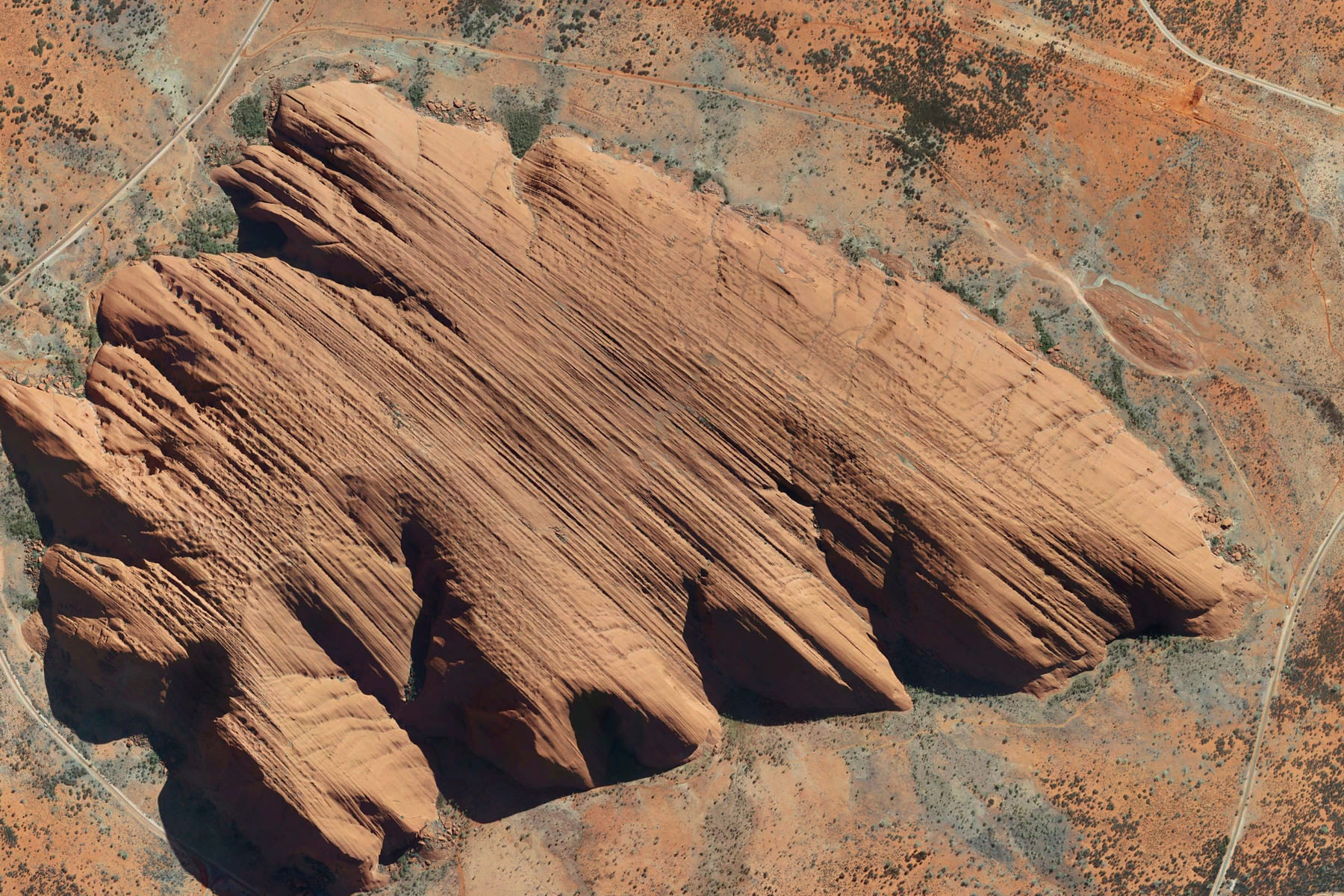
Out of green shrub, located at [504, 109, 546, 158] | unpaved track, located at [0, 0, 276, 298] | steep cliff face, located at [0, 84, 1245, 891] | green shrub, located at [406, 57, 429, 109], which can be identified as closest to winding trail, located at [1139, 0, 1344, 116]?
steep cliff face, located at [0, 84, 1245, 891]

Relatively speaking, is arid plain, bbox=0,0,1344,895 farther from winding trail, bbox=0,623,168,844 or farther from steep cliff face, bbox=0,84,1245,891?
steep cliff face, bbox=0,84,1245,891

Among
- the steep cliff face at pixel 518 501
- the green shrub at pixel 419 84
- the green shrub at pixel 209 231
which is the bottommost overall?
the steep cliff face at pixel 518 501

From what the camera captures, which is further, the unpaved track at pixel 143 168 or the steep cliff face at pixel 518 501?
the unpaved track at pixel 143 168

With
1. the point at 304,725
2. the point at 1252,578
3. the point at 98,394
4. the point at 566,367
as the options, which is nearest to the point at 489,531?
the point at 566,367

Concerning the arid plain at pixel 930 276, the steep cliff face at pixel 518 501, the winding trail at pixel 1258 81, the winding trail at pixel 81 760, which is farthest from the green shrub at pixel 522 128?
the winding trail at pixel 81 760

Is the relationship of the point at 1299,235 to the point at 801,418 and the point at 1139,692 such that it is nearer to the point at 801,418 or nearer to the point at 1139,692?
the point at 1139,692

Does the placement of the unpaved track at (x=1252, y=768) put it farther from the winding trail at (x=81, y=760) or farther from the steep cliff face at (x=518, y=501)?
the winding trail at (x=81, y=760)
